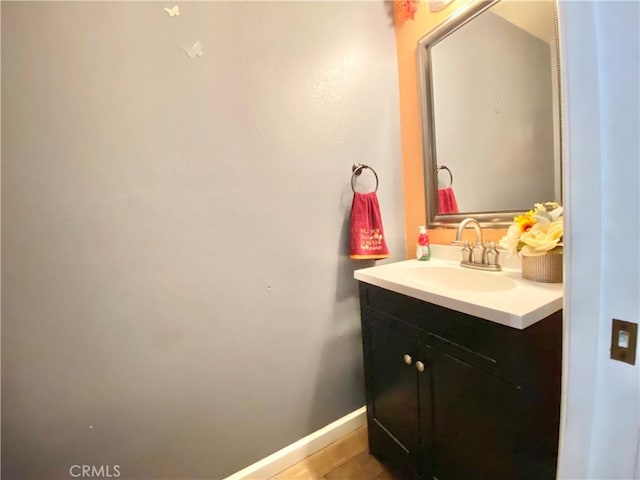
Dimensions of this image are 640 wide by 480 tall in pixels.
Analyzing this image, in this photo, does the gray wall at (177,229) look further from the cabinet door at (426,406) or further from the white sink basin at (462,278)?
the cabinet door at (426,406)

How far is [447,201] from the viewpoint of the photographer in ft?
4.54

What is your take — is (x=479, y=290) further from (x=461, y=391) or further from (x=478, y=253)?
(x=461, y=391)

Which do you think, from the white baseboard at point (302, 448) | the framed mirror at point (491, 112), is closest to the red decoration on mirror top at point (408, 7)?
the framed mirror at point (491, 112)

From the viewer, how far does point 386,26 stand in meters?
1.48

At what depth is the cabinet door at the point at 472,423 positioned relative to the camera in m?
0.72

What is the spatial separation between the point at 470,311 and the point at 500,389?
207mm

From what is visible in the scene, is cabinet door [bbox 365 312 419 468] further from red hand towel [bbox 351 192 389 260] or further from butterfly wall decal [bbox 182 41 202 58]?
butterfly wall decal [bbox 182 41 202 58]

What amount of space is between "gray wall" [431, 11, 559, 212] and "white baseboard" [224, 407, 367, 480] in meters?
1.21

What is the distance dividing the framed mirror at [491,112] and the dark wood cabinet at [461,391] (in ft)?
1.91

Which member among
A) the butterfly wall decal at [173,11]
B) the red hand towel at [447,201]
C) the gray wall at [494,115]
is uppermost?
the butterfly wall decal at [173,11]

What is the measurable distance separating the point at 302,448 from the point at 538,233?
4.35 feet

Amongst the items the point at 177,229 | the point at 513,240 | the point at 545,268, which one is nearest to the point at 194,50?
the point at 177,229

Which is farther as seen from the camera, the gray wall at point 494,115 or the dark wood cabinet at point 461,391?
the gray wall at point 494,115

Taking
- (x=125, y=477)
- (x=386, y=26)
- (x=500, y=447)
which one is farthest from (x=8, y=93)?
(x=500, y=447)
